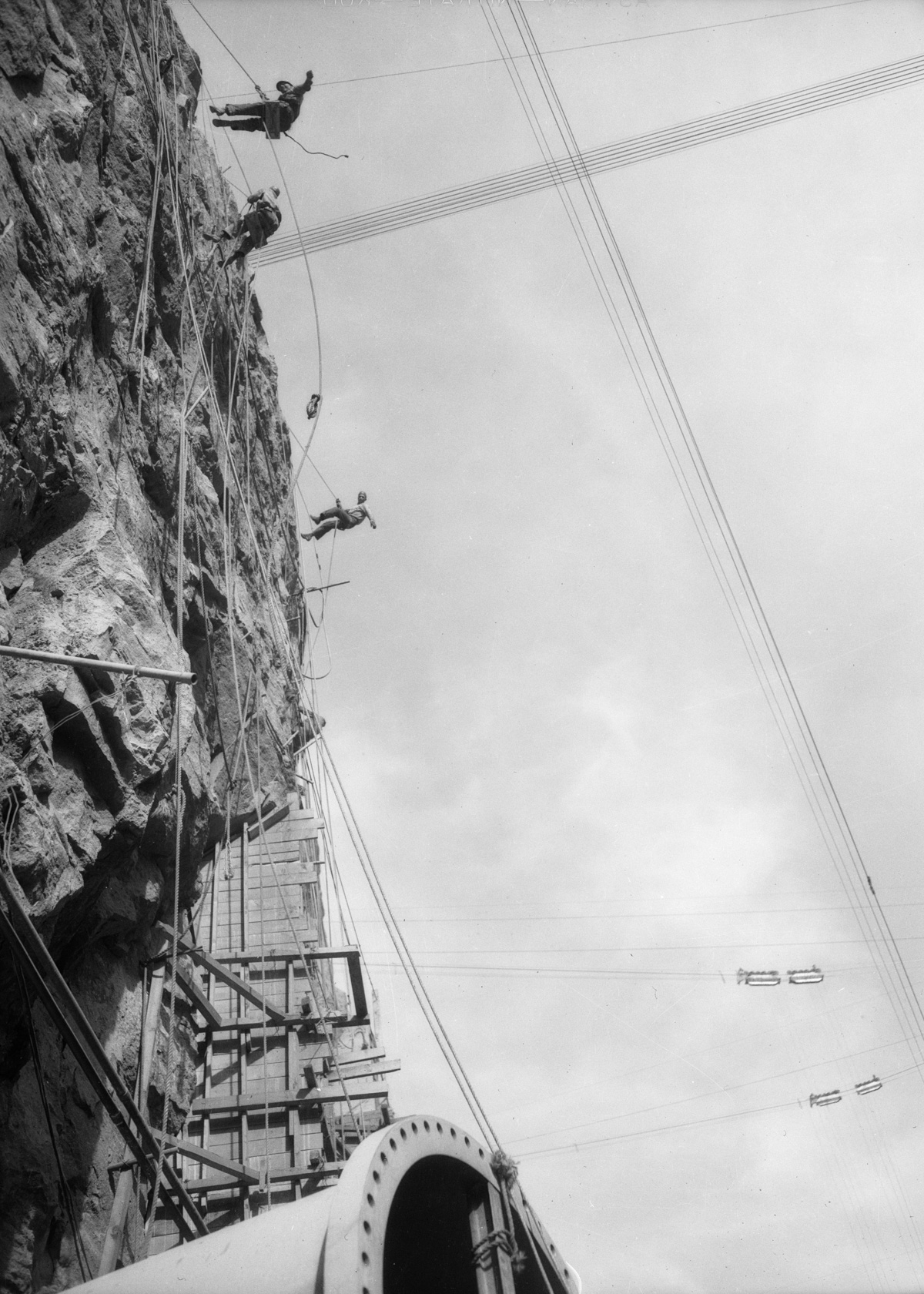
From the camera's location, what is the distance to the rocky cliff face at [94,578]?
6.59 meters

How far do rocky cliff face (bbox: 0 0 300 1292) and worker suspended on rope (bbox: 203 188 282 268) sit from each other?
5.90 ft

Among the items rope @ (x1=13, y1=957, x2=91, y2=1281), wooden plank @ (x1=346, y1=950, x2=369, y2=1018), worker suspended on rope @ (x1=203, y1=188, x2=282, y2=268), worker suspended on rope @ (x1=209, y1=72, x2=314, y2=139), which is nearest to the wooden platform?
wooden plank @ (x1=346, y1=950, x2=369, y2=1018)

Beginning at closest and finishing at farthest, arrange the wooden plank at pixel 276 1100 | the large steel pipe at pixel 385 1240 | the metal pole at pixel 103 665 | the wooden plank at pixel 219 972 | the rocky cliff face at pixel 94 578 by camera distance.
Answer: the large steel pipe at pixel 385 1240 → the metal pole at pixel 103 665 → the rocky cliff face at pixel 94 578 → the wooden plank at pixel 219 972 → the wooden plank at pixel 276 1100

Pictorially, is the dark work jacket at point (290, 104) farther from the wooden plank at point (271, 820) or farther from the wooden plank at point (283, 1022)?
the wooden plank at point (283, 1022)

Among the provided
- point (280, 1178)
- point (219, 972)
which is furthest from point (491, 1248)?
point (280, 1178)

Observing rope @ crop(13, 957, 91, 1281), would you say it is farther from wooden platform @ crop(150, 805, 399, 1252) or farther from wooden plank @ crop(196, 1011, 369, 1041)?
wooden plank @ crop(196, 1011, 369, 1041)

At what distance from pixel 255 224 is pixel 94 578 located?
8637 millimetres

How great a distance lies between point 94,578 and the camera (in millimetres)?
7266

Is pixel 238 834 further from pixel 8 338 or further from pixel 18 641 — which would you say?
A: pixel 8 338

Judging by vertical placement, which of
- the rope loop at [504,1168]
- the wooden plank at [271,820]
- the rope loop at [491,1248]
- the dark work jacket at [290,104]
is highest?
the dark work jacket at [290,104]

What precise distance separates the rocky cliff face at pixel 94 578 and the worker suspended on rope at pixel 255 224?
180 cm

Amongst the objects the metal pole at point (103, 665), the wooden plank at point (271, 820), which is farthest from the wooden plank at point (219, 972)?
the metal pole at point (103, 665)

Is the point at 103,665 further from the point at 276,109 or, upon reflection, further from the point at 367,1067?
the point at 276,109

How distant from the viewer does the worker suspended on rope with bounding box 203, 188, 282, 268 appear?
1384 cm
